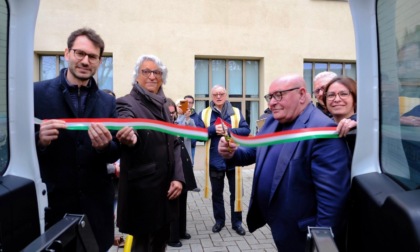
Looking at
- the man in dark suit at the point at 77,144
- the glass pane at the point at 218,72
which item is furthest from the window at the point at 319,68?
the man in dark suit at the point at 77,144

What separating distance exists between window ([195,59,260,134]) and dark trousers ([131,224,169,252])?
774 cm

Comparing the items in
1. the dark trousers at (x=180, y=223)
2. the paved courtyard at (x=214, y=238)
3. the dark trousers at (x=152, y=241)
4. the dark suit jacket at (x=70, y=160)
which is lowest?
the paved courtyard at (x=214, y=238)

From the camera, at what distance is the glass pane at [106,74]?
10012 millimetres

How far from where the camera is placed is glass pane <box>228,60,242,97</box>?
35.3 ft

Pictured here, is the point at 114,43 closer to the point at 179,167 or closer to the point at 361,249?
the point at 179,167

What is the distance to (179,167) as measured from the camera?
10.1 feet

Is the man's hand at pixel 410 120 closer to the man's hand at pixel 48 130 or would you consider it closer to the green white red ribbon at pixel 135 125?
the green white red ribbon at pixel 135 125

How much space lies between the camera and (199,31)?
10.1 m

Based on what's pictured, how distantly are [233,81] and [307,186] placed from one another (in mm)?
8899

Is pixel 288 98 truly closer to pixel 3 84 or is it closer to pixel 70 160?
pixel 70 160

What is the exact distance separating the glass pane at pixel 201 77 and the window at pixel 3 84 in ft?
29.7

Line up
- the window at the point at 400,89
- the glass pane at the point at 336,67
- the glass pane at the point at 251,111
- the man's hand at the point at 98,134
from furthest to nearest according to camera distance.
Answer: the glass pane at the point at 336,67 < the glass pane at the point at 251,111 < the man's hand at the point at 98,134 < the window at the point at 400,89

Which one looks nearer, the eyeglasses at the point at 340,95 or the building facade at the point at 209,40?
the eyeglasses at the point at 340,95

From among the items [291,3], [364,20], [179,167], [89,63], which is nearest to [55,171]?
[89,63]
